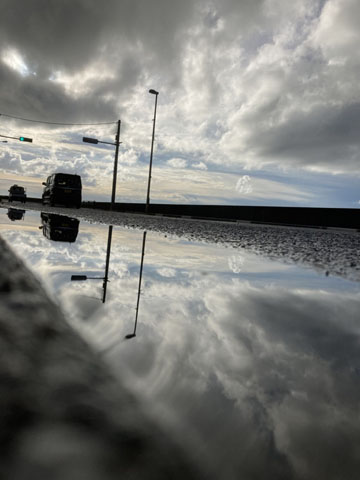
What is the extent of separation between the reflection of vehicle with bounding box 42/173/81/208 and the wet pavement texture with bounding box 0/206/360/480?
22417 millimetres

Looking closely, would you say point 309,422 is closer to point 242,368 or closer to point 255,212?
point 242,368

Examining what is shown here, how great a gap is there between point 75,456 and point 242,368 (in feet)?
2.53

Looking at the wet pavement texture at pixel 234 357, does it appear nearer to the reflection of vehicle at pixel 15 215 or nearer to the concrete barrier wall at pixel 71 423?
the concrete barrier wall at pixel 71 423

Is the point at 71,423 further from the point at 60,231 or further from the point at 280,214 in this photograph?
the point at 280,214

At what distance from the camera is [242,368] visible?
1.47 meters

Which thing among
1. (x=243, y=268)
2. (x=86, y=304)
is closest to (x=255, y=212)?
(x=243, y=268)

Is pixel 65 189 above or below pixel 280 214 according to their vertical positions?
above

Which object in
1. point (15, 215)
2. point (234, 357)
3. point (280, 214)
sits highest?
point (280, 214)

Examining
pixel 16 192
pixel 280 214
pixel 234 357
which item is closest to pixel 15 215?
pixel 234 357

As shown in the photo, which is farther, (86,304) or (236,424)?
(86,304)

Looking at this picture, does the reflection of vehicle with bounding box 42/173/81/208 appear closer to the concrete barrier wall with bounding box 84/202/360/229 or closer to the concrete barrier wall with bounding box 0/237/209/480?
the concrete barrier wall with bounding box 84/202/360/229

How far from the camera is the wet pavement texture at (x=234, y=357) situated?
96 centimetres

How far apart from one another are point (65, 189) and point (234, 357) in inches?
979

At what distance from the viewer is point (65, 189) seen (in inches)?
984
